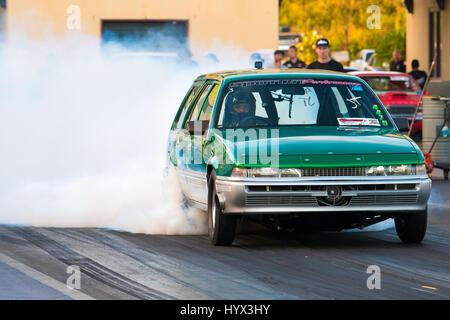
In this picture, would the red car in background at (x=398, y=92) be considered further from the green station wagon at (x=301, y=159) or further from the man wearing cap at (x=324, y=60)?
the green station wagon at (x=301, y=159)

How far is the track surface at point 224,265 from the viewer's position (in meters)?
7.91

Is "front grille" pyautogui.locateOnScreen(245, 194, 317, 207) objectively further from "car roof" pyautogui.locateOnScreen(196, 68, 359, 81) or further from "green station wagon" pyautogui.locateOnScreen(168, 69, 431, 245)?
"car roof" pyautogui.locateOnScreen(196, 68, 359, 81)

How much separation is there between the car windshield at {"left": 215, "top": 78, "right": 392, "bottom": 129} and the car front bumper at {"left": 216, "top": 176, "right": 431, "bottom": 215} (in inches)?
46.1

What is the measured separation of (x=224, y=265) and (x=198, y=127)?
83.7 inches

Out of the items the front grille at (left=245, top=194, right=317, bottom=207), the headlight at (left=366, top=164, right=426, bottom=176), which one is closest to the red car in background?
the headlight at (left=366, top=164, right=426, bottom=176)

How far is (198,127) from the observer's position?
10906mm

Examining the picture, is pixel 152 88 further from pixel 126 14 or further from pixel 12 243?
pixel 126 14

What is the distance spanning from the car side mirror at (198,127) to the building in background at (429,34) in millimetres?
25758

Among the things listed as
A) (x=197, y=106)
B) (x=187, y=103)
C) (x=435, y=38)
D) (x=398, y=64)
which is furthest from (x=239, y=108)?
(x=435, y=38)

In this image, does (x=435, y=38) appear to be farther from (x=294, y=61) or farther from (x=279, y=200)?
(x=279, y=200)

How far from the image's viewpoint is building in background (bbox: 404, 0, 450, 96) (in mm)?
36312

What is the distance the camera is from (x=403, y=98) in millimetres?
25578

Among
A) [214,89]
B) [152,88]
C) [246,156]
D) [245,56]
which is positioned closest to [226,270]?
[246,156]

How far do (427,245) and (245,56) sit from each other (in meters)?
22.7
